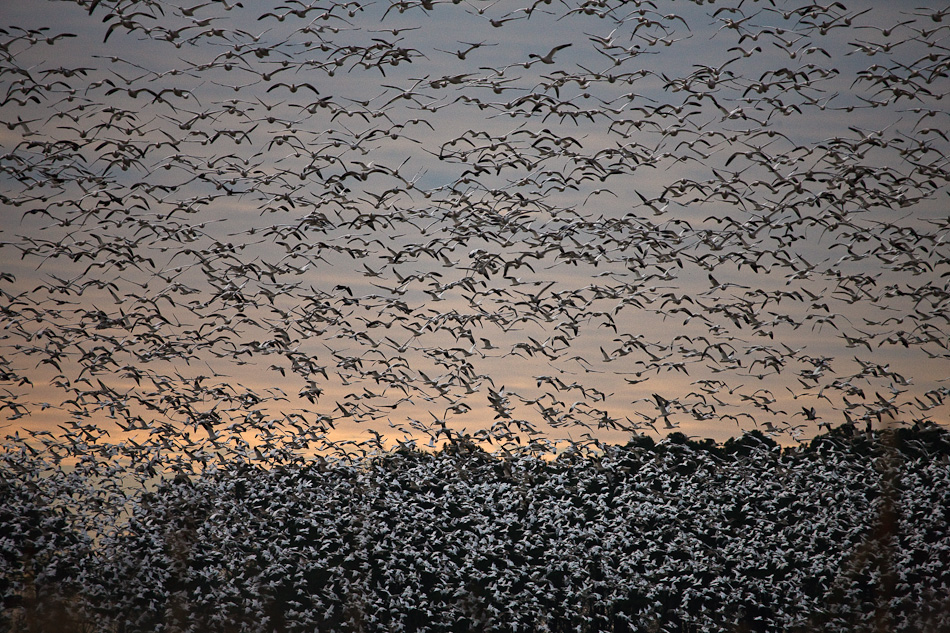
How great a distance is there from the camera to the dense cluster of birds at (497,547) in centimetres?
5806

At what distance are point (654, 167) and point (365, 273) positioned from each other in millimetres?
10257

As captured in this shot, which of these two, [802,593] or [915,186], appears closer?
[915,186]

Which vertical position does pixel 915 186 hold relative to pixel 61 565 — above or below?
above

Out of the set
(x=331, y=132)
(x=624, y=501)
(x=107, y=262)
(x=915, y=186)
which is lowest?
(x=624, y=501)

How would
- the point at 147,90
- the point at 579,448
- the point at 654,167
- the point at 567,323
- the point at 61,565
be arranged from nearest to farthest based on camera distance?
the point at 147,90 < the point at 654,167 < the point at 567,323 < the point at 579,448 < the point at 61,565

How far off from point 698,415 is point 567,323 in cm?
806

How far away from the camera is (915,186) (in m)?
31.2

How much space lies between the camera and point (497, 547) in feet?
187

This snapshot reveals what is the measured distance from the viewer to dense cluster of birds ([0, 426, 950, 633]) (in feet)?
190

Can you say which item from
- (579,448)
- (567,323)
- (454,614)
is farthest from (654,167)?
(454,614)

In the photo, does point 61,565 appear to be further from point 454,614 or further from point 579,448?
point 579,448

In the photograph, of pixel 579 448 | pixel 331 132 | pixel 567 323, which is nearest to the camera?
pixel 331 132

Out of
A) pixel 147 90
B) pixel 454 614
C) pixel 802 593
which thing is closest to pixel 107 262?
pixel 147 90

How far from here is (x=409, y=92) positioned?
2559cm
